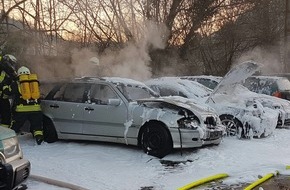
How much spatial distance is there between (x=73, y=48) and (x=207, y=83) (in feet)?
15.7

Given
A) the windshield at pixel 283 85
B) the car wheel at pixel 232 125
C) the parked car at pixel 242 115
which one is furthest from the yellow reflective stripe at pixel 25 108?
the windshield at pixel 283 85

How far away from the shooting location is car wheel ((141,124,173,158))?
796cm

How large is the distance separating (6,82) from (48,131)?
133 centimetres

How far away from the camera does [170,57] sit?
17969 millimetres

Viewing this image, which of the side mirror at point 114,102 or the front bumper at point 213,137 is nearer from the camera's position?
the front bumper at point 213,137

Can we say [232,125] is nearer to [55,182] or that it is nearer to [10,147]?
[55,182]

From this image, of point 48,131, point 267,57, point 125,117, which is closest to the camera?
point 125,117

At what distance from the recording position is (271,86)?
14.6 meters

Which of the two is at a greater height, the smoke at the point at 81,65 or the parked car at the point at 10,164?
the smoke at the point at 81,65

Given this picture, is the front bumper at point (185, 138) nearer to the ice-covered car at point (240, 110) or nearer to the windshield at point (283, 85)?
the ice-covered car at point (240, 110)

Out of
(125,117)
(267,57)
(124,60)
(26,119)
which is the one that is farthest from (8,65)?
(267,57)

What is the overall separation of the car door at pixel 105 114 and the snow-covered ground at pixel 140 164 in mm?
372

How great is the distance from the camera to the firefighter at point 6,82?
28.3ft

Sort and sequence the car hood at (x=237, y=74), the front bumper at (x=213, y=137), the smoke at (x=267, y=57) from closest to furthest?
1. the front bumper at (x=213, y=137)
2. the car hood at (x=237, y=74)
3. the smoke at (x=267, y=57)
